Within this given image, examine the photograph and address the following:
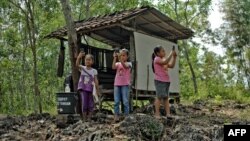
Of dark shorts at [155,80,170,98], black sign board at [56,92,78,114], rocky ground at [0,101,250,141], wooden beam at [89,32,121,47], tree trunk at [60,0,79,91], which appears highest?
wooden beam at [89,32,121,47]

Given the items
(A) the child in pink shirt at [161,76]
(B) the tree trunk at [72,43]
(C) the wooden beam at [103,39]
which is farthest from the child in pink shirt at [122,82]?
(C) the wooden beam at [103,39]

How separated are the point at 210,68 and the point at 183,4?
8.26 metres

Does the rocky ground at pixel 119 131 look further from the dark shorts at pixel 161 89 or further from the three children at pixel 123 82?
the dark shorts at pixel 161 89

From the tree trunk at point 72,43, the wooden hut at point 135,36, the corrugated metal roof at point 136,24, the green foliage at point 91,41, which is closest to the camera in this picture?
the tree trunk at point 72,43

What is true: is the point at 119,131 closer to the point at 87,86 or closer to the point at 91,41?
the point at 87,86

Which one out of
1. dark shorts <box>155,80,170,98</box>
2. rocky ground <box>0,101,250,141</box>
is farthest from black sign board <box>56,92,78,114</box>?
dark shorts <box>155,80,170,98</box>

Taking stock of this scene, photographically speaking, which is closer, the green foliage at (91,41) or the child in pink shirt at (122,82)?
the child in pink shirt at (122,82)

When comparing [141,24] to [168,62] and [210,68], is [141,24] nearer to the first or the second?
[168,62]

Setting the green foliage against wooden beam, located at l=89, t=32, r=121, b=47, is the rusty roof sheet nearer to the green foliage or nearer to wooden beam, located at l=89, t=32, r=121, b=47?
wooden beam, located at l=89, t=32, r=121, b=47

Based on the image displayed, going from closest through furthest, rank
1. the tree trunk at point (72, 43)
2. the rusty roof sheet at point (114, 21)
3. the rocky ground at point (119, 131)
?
the rocky ground at point (119, 131) → the tree trunk at point (72, 43) → the rusty roof sheet at point (114, 21)

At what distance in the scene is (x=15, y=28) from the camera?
20406mm

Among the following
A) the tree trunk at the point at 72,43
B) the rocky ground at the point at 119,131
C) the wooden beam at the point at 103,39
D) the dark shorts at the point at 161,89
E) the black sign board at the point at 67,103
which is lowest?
the rocky ground at the point at 119,131

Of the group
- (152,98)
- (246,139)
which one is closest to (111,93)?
(152,98)

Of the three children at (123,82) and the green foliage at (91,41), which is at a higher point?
the green foliage at (91,41)
